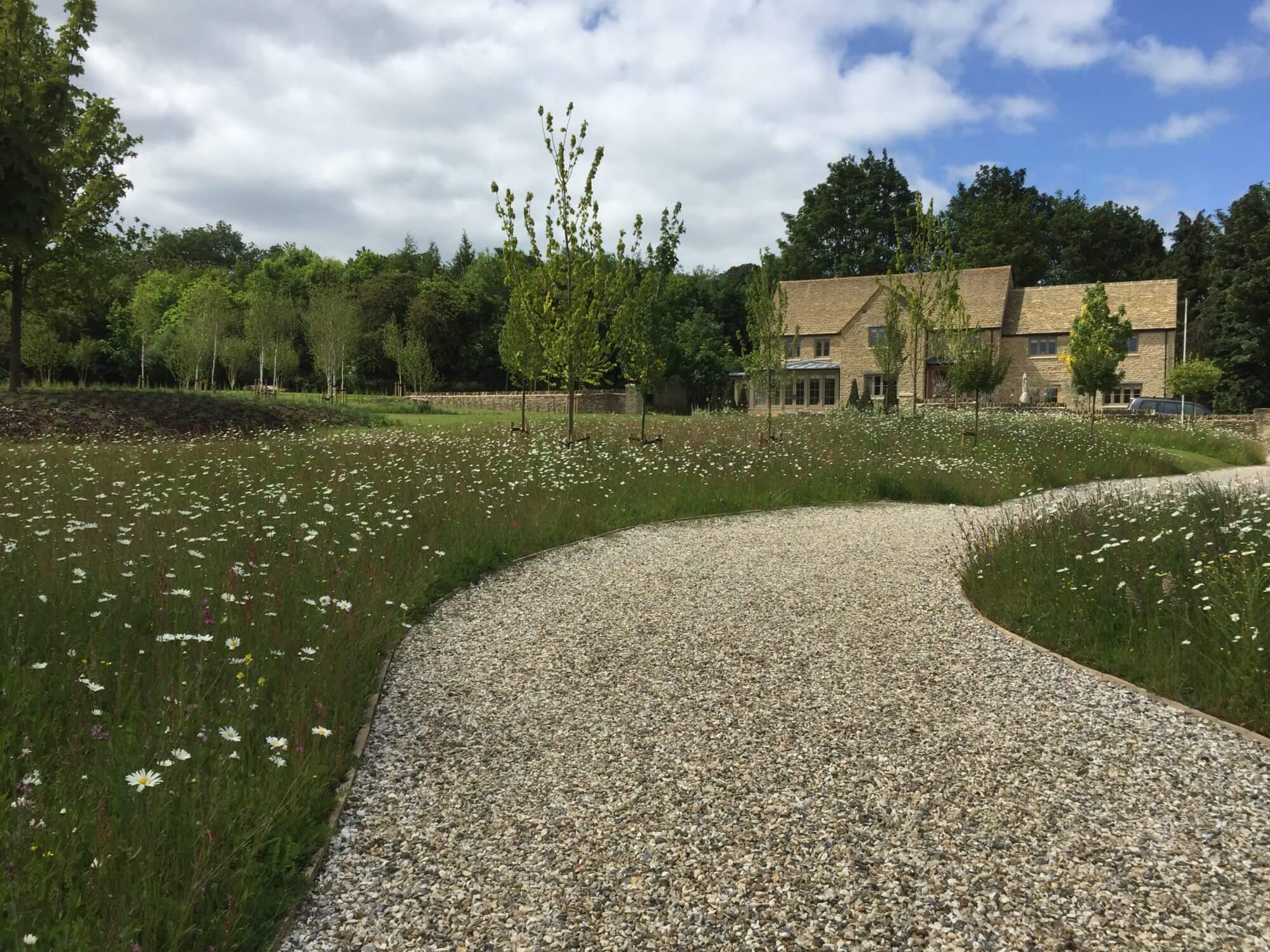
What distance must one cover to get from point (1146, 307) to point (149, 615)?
5086 cm

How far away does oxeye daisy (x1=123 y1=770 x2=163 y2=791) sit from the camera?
316 cm

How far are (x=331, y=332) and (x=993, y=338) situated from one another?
34.8 metres

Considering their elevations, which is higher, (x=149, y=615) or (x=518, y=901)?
(x=149, y=615)

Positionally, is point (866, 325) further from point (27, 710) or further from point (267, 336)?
point (27, 710)

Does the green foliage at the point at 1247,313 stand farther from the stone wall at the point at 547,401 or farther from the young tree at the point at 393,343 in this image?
the young tree at the point at 393,343

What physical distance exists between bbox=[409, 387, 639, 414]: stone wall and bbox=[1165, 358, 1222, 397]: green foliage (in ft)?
87.3

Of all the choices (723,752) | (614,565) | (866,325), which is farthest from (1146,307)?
(723,752)

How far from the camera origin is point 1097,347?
25.2 meters

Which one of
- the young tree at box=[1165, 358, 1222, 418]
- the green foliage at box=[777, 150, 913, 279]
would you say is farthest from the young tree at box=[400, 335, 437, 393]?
the young tree at box=[1165, 358, 1222, 418]

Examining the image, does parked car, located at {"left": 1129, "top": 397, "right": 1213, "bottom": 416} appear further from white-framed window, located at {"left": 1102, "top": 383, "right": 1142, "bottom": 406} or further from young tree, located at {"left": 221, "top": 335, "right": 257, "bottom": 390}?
young tree, located at {"left": 221, "top": 335, "right": 257, "bottom": 390}

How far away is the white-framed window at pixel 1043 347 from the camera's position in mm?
45188

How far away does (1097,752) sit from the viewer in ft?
14.6

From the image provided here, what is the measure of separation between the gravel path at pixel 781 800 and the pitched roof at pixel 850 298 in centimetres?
4181

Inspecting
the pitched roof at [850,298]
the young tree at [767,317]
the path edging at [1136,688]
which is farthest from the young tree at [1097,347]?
the path edging at [1136,688]
